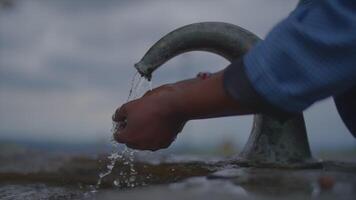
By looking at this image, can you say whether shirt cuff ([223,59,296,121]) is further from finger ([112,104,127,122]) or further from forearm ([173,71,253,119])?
finger ([112,104,127,122])

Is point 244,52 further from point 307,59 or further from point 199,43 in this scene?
point 307,59

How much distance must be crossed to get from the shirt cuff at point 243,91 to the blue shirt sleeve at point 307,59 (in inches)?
0.5

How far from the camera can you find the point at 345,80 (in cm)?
171

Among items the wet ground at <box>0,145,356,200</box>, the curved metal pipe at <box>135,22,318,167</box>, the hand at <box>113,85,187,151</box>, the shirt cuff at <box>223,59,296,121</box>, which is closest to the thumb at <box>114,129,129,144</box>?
the hand at <box>113,85,187,151</box>

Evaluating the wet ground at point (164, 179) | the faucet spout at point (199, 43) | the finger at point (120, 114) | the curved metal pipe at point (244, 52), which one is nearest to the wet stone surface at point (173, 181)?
the wet ground at point (164, 179)

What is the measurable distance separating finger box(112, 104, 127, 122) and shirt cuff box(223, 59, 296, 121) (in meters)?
0.35

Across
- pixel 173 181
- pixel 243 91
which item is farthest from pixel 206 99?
pixel 173 181

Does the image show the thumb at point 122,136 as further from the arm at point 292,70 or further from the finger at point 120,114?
the arm at point 292,70

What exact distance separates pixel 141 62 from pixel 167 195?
78cm

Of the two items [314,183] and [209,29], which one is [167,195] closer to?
[314,183]

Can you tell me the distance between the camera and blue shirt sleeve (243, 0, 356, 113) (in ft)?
5.46

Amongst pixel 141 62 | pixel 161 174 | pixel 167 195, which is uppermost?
Result: pixel 141 62

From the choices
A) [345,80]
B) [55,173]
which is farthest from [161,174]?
[345,80]

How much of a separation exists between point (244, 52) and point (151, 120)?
19.0 inches
